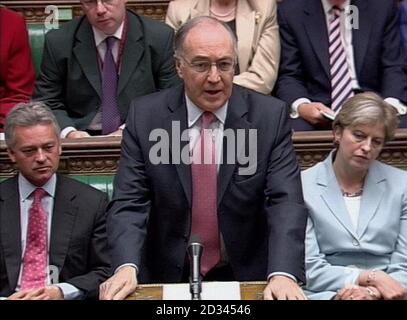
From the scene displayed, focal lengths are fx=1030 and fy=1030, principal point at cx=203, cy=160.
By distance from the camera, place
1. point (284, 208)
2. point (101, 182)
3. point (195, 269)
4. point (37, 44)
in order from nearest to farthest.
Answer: point (195, 269)
point (284, 208)
point (101, 182)
point (37, 44)

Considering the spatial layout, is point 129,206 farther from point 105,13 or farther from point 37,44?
point 37,44

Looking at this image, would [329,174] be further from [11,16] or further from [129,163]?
[11,16]

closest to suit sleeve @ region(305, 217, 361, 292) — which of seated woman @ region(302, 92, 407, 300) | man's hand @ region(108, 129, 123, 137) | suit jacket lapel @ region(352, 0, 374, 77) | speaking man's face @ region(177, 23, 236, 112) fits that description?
seated woman @ region(302, 92, 407, 300)

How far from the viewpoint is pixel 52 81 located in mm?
2689

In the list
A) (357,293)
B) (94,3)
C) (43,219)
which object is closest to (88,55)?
(94,3)

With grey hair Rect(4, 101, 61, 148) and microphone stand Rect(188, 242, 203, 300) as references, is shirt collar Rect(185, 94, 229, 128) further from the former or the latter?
microphone stand Rect(188, 242, 203, 300)

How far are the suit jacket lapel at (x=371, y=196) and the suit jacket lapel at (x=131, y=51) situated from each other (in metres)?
0.75

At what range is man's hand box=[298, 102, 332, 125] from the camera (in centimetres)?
265

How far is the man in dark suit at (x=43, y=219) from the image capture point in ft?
7.05

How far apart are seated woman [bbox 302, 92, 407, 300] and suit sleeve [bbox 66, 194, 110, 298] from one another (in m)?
0.42

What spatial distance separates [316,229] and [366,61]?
78cm

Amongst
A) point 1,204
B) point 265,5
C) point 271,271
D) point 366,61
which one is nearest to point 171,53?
point 265,5

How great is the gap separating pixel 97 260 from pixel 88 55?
A: 0.72 metres
